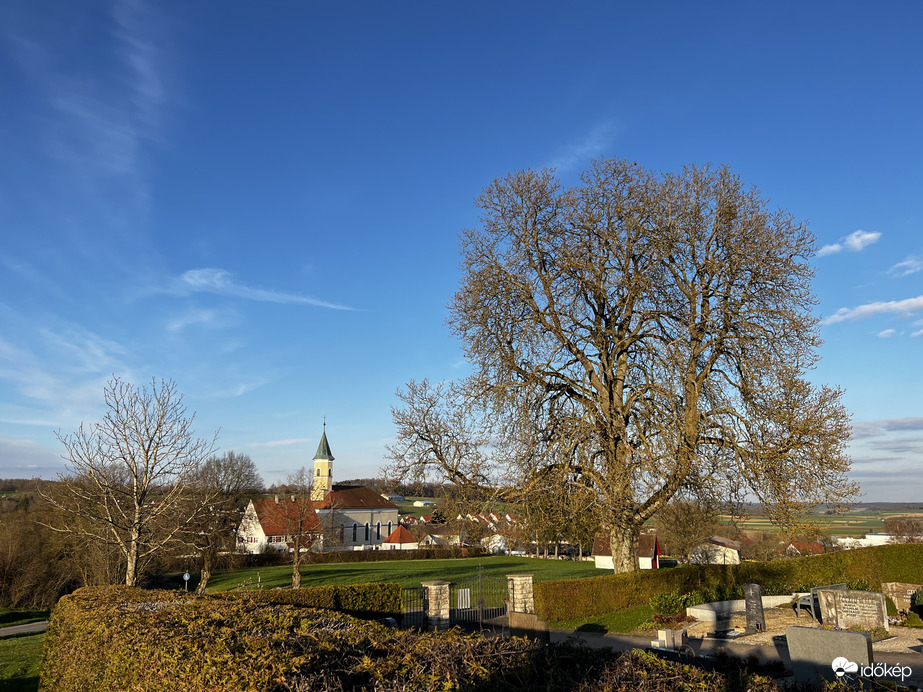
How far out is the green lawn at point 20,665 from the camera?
12039 millimetres

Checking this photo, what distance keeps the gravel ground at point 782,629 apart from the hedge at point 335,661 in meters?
10.9

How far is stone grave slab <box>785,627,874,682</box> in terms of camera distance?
7129mm

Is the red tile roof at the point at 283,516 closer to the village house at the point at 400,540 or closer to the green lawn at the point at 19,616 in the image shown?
the green lawn at the point at 19,616

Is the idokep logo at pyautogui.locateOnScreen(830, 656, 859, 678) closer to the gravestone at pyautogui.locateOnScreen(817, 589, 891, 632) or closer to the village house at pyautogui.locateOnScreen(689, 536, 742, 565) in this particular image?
the gravestone at pyautogui.locateOnScreen(817, 589, 891, 632)

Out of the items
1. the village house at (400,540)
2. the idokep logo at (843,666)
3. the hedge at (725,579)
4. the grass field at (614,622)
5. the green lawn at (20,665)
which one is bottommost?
the village house at (400,540)

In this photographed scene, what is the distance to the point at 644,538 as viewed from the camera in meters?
59.0

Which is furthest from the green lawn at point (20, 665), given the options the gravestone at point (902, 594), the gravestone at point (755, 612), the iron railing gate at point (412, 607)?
the gravestone at point (902, 594)

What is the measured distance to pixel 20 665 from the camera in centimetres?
1355

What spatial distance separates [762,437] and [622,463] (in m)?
3.92

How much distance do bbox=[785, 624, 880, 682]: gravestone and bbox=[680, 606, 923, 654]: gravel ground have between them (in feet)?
19.9

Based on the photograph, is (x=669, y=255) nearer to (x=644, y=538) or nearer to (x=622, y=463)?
(x=622, y=463)

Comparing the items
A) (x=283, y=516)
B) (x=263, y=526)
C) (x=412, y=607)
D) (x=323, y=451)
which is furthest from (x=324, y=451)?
(x=412, y=607)

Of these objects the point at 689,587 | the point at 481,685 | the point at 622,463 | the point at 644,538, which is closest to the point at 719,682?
the point at 481,685

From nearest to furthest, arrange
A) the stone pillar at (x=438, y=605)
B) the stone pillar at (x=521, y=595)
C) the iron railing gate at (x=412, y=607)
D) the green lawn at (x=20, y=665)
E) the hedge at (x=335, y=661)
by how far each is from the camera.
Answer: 1. the hedge at (x=335, y=661)
2. the green lawn at (x=20, y=665)
3. the stone pillar at (x=438, y=605)
4. the stone pillar at (x=521, y=595)
5. the iron railing gate at (x=412, y=607)
